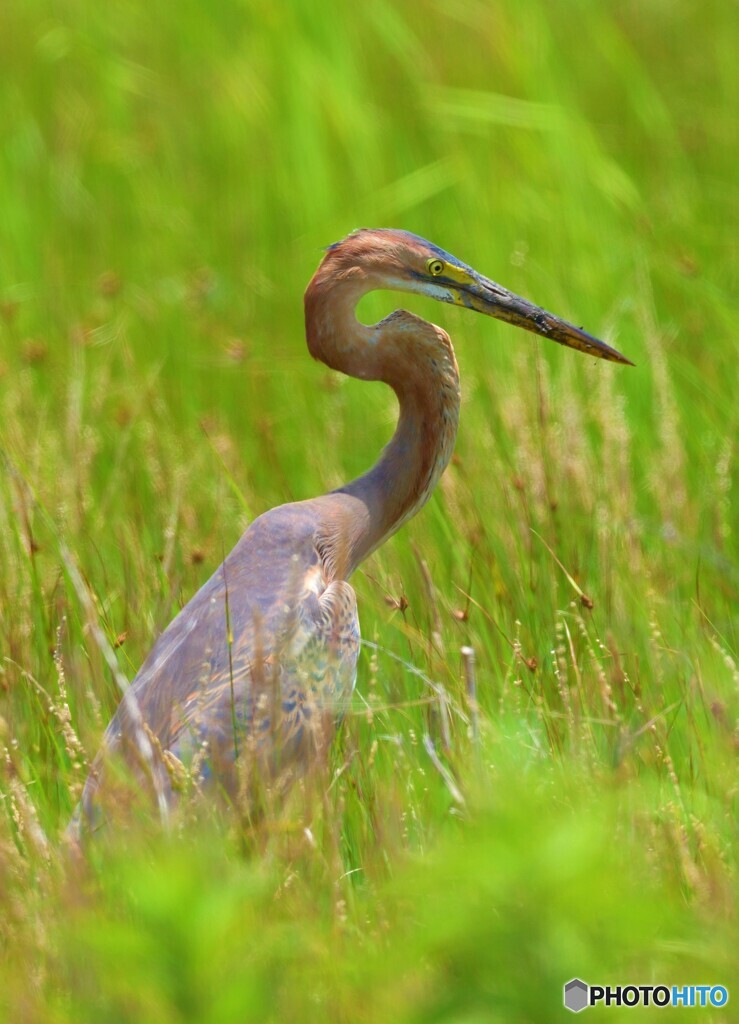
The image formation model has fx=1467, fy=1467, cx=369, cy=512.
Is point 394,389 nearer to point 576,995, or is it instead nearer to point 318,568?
point 318,568

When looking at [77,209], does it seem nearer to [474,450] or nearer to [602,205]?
[602,205]

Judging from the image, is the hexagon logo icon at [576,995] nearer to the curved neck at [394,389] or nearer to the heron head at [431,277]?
the curved neck at [394,389]

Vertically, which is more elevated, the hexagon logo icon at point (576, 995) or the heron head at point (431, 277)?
the heron head at point (431, 277)

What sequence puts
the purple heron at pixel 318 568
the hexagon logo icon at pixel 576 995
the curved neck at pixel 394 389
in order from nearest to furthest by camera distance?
the hexagon logo icon at pixel 576 995
the purple heron at pixel 318 568
the curved neck at pixel 394 389

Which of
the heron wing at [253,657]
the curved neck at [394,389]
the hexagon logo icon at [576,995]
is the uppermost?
the curved neck at [394,389]

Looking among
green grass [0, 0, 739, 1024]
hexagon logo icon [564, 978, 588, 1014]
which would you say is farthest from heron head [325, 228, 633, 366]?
hexagon logo icon [564, 978, 588, 1014]

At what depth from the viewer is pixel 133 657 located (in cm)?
307

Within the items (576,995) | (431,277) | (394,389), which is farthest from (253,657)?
(576,995)

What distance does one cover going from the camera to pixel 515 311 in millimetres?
3107

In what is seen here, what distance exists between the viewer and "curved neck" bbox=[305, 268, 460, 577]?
2.95 m

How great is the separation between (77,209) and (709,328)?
102 inches

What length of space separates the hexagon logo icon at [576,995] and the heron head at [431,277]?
66.2 inches

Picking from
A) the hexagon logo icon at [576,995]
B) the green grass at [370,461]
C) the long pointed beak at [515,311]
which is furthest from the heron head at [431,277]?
the hexagon logo icon at [576,995]

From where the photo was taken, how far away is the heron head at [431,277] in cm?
295
